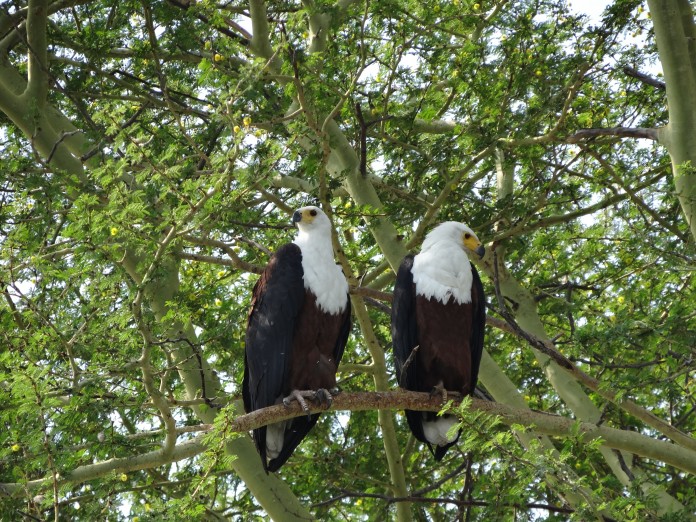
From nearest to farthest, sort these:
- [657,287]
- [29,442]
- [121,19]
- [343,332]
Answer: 1. [29,442]
2. [343,332]
3. [657,287]
4. [121,19]

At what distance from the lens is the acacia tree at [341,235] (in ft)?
15.8

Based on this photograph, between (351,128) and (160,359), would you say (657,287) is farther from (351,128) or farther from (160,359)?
(160,359)

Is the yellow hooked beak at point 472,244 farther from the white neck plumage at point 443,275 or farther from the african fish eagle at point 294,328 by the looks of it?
the african fish eagle at point 294,328

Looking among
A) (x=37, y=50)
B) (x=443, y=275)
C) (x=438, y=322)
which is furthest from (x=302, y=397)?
(x=37, y=50)

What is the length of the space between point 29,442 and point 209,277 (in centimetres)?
346

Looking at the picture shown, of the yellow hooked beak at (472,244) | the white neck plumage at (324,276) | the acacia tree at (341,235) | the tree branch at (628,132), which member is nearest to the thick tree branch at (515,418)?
the acacia tree at (341,235)

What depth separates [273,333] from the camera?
521cm

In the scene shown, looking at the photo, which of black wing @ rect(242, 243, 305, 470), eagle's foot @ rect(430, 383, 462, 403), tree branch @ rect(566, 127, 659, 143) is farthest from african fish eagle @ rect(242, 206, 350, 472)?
tree branch @ rect(566, 127, 659, 143)

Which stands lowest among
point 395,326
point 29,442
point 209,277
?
point 29,442

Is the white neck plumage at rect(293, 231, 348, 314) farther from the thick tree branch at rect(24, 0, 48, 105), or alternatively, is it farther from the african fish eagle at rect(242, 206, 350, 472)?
the thick tree branch at rect(24, 0, 48, 105)

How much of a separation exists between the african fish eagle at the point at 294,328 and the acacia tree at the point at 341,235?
0.20 metres

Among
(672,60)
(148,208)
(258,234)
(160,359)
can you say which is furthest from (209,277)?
(672,60)

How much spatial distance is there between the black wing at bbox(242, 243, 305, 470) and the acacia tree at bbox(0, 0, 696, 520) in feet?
0.65

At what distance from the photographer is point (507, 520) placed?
5.16 meters
